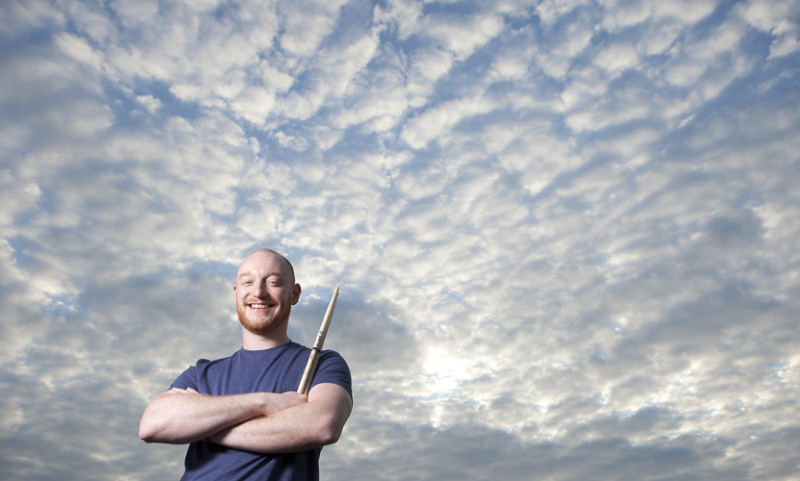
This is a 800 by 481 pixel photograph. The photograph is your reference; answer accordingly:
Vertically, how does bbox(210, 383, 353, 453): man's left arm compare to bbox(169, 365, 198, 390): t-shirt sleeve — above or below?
below

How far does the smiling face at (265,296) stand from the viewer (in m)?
6.19

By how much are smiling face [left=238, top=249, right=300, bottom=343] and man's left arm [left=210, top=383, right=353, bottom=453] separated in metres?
1.08

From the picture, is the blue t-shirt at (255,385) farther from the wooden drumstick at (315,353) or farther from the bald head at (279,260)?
the bald head at (279,260)

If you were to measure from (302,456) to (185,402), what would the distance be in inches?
47.1

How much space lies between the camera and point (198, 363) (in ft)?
21.0

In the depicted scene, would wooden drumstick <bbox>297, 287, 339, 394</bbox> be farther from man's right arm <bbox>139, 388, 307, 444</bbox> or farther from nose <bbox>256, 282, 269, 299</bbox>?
nose <bbox>256, 282, 269, 299</bbox>

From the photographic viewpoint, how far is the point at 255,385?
5.90 metres

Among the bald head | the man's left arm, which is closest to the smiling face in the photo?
the bald head

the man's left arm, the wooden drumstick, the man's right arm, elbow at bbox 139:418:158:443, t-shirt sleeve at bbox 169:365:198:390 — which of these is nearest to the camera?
the man's left arm

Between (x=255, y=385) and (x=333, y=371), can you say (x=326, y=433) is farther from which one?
(x=255, y=385)

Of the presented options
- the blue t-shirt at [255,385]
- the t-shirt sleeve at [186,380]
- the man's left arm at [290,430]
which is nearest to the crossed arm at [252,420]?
the man's left arm at [290,430]

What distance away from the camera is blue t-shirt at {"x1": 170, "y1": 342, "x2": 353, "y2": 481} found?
5.33 m

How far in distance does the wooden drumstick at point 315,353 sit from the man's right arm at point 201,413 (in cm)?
21

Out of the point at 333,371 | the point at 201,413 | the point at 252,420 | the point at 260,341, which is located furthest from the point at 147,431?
the point at 333,371
